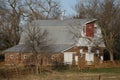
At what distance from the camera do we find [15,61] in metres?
67.9

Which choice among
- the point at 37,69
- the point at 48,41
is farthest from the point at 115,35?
the point at 37,69

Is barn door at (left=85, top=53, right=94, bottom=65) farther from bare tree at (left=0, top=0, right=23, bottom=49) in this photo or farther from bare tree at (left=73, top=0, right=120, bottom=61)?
bare tree at (left=0, top=0, right=23, bottom=49)

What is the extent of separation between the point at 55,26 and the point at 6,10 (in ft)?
60.0

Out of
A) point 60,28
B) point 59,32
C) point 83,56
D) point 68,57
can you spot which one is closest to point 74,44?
point 83,56

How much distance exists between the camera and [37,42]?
58.9 m

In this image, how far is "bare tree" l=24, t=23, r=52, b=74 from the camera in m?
57.7

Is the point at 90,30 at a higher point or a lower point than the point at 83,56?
higher

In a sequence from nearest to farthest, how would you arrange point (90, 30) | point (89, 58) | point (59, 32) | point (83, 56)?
point (83, 56) → point (89, 58) → point (90, 30) → point (59, 32)

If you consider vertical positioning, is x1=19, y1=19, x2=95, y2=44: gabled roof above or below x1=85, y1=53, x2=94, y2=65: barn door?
above

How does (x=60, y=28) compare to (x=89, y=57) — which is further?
(x=60, y=28)

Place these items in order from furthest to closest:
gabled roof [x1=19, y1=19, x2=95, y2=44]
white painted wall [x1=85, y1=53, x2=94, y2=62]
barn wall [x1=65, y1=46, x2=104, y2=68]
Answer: gabled roof [x1=19, y1=19, x2=95, y2=44]
white painted wall [x1=85, y1=53, x2=94, y2=62]
barn wall [x1=65, y1=46, x2=104, y2=68]

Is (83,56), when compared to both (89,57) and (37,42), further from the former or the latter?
(37,42)

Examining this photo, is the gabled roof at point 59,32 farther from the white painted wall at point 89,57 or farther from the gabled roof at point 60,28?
the white painted wall at point 89,57

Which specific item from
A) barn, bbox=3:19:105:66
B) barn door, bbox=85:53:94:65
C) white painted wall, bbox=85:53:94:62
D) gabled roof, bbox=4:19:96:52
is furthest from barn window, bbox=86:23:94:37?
barn door, bbox=85:53:94:65
